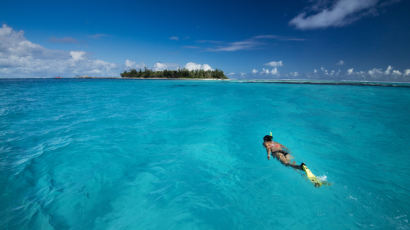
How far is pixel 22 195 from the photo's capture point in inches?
209

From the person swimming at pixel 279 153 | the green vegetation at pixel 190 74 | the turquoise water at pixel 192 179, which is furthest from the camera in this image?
the green vegetation at pixel 190 74

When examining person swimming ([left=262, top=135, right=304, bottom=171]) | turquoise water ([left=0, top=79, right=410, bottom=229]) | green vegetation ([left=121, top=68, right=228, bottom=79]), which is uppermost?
green vegetation ([left=121, top=68, right=228, bottom=79])

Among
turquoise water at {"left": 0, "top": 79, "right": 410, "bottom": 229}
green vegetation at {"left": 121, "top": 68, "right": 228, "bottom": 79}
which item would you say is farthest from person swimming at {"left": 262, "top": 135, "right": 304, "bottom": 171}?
green vegetation at {"left": 121, "top": 68, "right": 228, "bottom": 79}

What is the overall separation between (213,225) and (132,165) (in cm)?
473

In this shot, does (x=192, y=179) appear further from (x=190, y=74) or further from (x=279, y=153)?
(x=190, y=74)

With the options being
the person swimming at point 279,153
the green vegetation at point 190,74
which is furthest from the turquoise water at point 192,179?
the green vegetation at point 190,74

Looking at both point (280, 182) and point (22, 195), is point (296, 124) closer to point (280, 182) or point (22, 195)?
point (280, 182)

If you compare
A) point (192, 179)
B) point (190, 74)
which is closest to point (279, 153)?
point (192, 179)

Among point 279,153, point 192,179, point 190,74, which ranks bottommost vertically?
point 192,179

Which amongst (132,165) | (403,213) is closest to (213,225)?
(132,165)

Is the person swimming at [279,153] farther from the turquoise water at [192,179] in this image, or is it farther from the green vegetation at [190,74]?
the green vegetation at [190,74]

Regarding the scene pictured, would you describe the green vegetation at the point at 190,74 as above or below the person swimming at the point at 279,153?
above

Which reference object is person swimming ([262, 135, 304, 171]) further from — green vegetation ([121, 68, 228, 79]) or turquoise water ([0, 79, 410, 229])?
green vegetation ([121, 68, 228, 79])

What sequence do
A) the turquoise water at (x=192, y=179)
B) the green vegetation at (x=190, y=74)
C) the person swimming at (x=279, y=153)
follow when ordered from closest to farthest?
the turquoise water at (x=192, y=179) → the person swimming at (x=279, y=153) → the green vegetation at (x=190, y=74)
